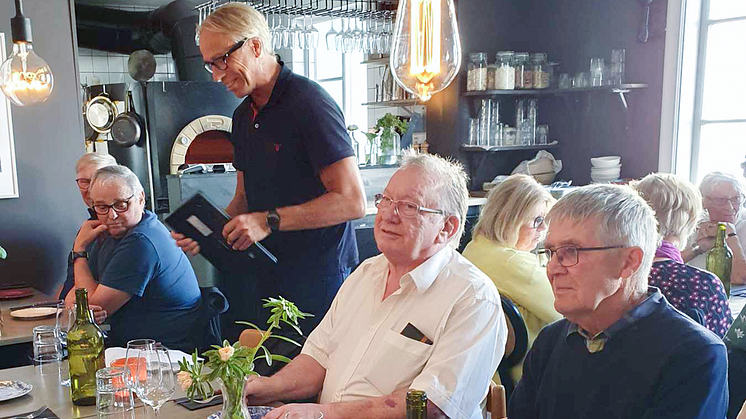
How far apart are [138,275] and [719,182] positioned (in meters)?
2.66

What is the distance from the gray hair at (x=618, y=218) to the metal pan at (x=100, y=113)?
5.70 metres

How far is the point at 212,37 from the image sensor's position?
221cm

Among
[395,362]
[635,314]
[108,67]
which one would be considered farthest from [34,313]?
[108,67]

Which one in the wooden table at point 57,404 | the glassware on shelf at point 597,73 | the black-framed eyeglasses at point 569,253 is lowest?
the wooden table at point 57,404

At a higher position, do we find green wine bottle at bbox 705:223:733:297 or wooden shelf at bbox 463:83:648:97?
wooden shelf at bbox 463:83:648:97

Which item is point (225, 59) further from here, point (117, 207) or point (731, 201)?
point (731, 201)

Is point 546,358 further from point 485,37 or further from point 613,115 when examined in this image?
point 485,37

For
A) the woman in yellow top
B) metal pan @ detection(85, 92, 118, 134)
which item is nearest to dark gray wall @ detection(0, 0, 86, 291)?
metal pan @ detection(85, 92, 118, 134)

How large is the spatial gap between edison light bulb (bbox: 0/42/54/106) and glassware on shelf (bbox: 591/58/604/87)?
149 inches

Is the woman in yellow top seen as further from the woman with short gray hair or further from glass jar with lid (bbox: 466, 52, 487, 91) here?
glass jar with lid (bbox: 466, 52, 487, 91)

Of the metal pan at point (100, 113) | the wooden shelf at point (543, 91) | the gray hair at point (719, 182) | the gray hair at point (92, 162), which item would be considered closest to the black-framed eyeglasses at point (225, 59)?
the gray hair at point (92, 162)

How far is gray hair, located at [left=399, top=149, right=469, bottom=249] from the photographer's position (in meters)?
1.78

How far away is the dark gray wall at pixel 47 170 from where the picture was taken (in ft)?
12.6

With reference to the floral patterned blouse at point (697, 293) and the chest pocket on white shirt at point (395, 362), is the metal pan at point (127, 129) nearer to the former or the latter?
the chest pocket on white shirt at point (395, 362)
